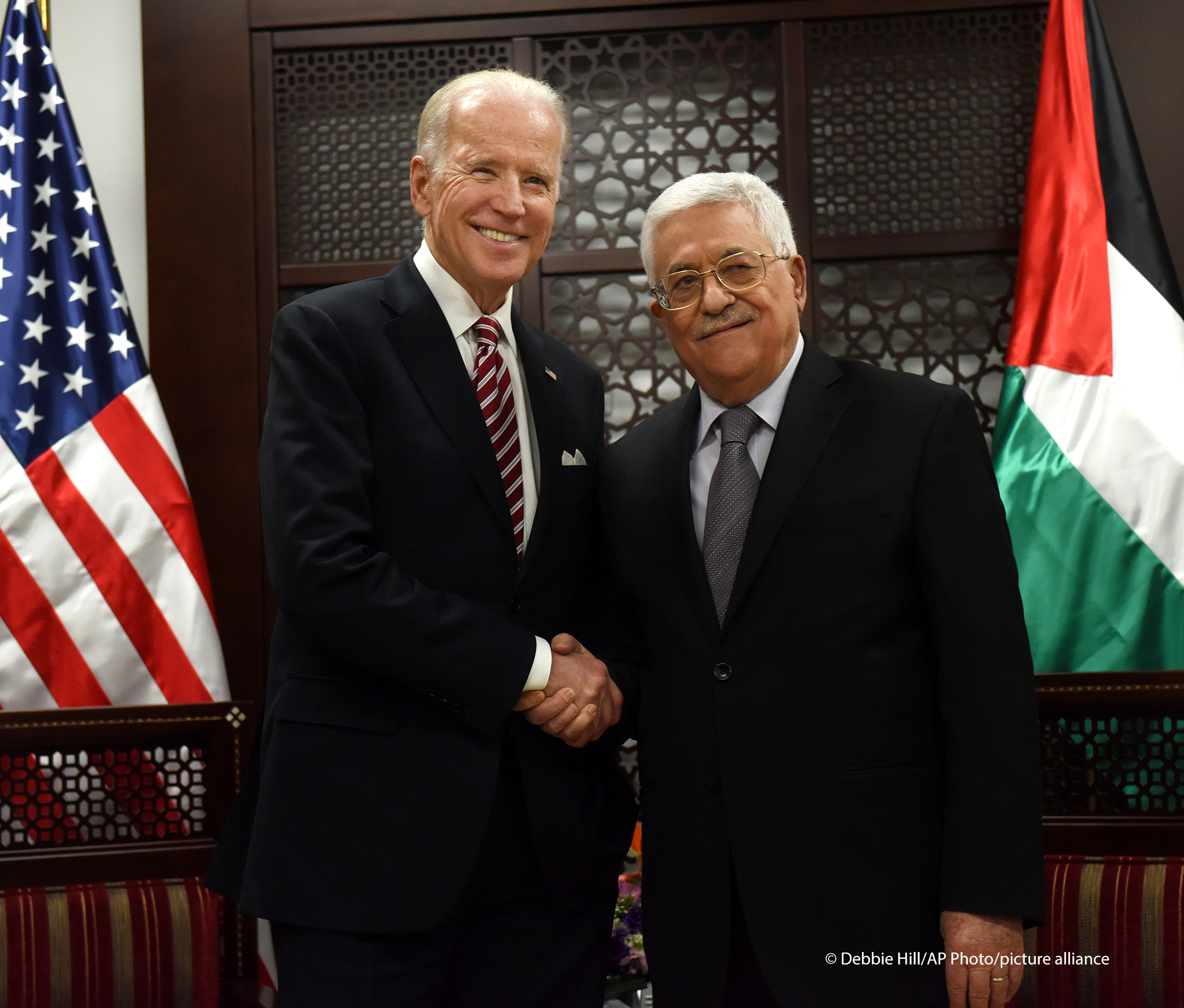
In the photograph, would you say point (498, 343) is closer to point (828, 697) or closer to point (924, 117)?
point (828, 697)

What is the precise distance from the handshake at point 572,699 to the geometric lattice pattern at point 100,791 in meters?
1.26

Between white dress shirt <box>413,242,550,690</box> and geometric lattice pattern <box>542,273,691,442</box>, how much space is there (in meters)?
1.16

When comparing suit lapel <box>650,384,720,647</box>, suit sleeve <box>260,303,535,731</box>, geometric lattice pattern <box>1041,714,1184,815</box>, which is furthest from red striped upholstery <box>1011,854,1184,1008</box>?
suit sleeve <box>260,303,535,731</box>

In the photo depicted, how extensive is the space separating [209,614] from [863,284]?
6.47ft

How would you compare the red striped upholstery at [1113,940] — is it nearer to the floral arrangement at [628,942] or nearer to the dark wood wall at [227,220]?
the floral arrangement at [628,942]

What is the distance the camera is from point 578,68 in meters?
3.07

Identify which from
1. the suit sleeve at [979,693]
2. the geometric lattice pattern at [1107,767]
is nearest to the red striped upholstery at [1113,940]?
the geometric lattice pattern at [1107,767]

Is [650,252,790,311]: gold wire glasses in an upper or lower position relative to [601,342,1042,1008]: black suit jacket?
upper

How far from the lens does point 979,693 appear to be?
151cm

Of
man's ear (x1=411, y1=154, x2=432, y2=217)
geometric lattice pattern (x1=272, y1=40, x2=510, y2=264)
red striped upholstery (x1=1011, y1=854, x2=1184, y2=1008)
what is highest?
geometric lattice pattern (x1=272, y1=40, x2=510, y2=264)

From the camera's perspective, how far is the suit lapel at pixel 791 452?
5.23ft

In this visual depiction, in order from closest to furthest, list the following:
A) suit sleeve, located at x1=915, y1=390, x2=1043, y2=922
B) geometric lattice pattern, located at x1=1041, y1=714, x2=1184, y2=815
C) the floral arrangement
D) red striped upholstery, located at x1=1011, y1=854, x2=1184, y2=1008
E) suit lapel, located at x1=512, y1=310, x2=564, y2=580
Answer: suit sleeve, located at x1=915, y1=390, x2=1043, y2=922 → suit lapel, located at x1=512, y1=310, x2=564, y2=580 → the floral arrangement → red striped upholstery, located at x1=1011, y1=854, x2=1184, y2=1008 → geometric lattice pattern, located at x1=1041, y1=714, x2=1184, y2=815

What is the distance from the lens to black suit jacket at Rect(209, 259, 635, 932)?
1.54 meters

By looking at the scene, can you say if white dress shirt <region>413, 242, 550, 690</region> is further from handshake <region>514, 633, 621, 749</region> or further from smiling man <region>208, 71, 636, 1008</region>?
handshake <region>514, 633, 621, 749</region>
